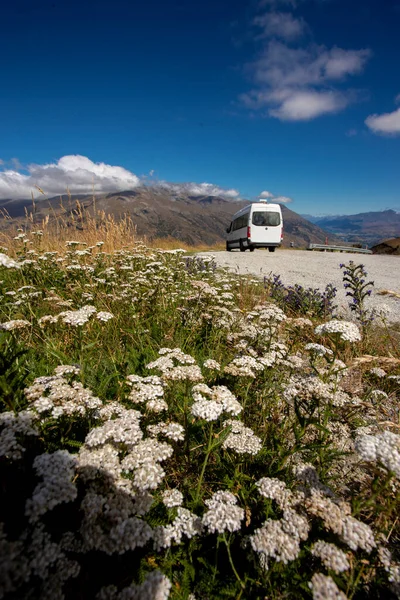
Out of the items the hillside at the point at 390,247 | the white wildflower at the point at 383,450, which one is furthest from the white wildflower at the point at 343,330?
the hillside at the point at 390,247

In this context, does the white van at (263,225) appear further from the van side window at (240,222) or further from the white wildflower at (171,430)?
the white wildflower at (171,430)

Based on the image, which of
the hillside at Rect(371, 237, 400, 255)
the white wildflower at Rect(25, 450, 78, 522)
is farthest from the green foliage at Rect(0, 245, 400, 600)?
the hillside at Rect(371, 237, 400, 255)

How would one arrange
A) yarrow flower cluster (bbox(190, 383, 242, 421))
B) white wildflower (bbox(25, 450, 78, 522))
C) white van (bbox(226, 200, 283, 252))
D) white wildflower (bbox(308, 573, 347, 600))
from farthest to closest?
1. white van (bbox(226, 200, 283, 252))
2. yarrow flower cluster (bbox(190, 383, 242, 421))
3. white wildflower (bbox(25, 450, 78, 522))
4. white wildflower (bbox(308, 573, 347, 600))

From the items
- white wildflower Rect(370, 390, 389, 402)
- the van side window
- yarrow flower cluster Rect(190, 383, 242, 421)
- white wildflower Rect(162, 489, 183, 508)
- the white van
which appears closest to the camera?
white wildflower Rect(162, 489, 183, 508)

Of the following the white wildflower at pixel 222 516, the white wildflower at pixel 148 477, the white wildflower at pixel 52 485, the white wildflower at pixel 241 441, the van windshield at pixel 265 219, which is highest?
the van windshield at pixel 265 219

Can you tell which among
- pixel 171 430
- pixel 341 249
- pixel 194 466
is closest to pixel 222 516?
pixel 171 430

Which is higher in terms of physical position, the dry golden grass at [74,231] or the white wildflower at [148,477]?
the dry golden grass at [74,231]

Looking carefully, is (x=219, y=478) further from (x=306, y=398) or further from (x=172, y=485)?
(x=306, y=398)

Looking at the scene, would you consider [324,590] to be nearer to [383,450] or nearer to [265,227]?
[383,450]

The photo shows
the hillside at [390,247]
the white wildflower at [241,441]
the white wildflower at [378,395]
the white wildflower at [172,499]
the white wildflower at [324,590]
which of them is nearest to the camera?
the white wildflower at [324,590]

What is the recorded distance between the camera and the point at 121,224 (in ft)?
37.2

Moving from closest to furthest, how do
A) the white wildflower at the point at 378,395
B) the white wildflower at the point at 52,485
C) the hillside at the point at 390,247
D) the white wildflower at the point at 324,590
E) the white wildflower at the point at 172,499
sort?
the white wildflower at the point at 324,590, the white wildflower at the point at 52,485, the white wildflower at the point at 172,499, the white wildflower at the point at 378,395, the hillside at the point at 390,247

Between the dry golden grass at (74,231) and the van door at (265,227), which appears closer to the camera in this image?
the dry golden grass at (74,231)

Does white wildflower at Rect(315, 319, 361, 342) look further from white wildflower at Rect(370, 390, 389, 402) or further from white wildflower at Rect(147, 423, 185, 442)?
white wildflower at Rect(147, 423, 185, 442)
